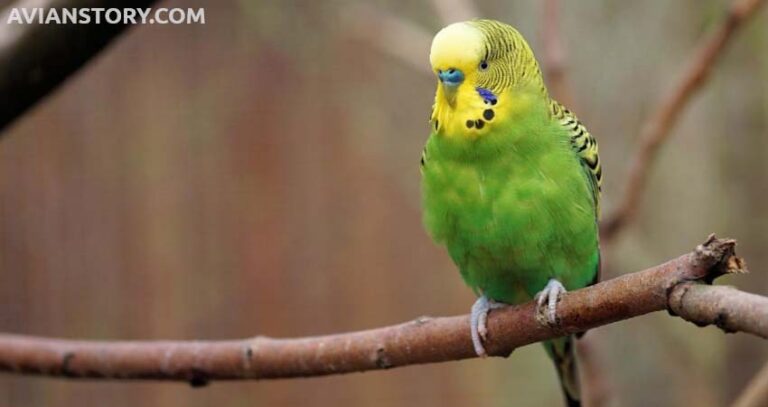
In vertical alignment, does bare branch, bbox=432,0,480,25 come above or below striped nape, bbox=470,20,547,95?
above

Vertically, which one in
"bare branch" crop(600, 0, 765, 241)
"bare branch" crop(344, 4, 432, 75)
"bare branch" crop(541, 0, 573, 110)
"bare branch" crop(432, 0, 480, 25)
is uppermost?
"bare branch" crop(344, 4, 432, 75)

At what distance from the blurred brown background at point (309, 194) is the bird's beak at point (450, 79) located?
1601mm

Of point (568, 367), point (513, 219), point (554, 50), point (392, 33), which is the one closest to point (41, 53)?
point (513, 219)

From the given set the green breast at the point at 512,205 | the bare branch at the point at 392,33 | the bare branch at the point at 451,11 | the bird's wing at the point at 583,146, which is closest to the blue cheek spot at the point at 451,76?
the green breast at the point at 512,205

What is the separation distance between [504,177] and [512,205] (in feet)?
0.17

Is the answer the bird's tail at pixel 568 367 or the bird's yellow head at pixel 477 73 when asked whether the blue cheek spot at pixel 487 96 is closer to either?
the bird's yellow head at pixel 477 73

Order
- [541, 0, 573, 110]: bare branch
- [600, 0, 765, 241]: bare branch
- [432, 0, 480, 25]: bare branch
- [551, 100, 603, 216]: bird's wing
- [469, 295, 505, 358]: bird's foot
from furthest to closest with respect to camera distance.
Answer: [432, 0, 480, 25]: bare branch
[541, 0, 573, 110]: bare branch
[600, 0, 765, 241]: bare branch
[551, 100, 603, 216]: bird's wing
[469, 295, 505, 358]: bird's foot

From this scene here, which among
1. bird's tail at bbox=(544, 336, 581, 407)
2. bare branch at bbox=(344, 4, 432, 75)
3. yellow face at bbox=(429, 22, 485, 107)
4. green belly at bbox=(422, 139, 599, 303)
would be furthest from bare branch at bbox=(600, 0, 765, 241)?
yellow face at bbox=(429, 22, 485, 107)

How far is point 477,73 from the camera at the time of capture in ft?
4.60

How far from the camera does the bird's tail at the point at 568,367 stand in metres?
1.91

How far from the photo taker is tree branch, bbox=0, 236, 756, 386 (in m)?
1.06

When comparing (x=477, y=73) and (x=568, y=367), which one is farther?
(x=568, y=367)

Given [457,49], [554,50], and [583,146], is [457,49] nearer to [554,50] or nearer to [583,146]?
[583,146]

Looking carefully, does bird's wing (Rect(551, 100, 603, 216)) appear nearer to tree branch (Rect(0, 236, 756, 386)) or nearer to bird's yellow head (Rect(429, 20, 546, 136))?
bird's yellow head (Rect(429, 20, 546, 136))
